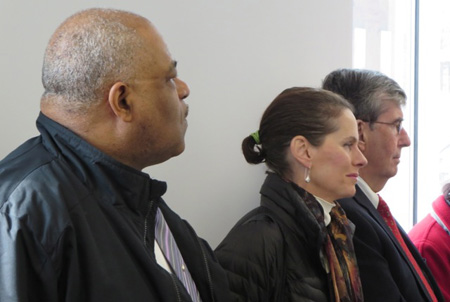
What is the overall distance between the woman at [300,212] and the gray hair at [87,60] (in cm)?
71

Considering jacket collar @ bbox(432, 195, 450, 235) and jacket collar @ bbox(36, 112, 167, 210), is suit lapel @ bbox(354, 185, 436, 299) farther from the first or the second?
jacket collar @ bbox(36, 112, 167, 210)

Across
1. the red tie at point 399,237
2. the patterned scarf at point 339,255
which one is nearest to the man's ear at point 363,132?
the red tie at point 399,237

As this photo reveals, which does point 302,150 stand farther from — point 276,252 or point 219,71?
point 219,71

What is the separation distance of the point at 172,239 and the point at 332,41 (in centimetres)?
161

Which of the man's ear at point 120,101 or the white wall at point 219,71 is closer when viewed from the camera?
the man's ear at point 120,101

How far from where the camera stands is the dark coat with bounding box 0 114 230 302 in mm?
1090

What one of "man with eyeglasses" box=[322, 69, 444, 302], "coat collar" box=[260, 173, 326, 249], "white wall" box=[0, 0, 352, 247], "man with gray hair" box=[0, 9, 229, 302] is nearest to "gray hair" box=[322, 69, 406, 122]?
"man with eyeglasses" box=[322, 69, 444, 302]

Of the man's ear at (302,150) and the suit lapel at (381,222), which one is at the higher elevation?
the man's ear at (302,150)

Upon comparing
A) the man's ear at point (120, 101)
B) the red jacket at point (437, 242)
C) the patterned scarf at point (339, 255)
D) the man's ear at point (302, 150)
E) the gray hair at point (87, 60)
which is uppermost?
the gray hair at point (87, 60)

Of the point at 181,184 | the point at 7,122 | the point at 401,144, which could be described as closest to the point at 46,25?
the point at 7,122

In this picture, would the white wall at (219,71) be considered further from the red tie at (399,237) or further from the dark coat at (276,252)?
the red tie at (399,237)

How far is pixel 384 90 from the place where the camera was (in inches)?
98.5

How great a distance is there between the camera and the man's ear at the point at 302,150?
2.03m

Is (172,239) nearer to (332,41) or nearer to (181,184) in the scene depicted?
(181,184)
